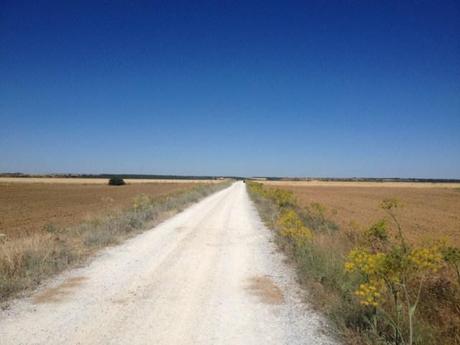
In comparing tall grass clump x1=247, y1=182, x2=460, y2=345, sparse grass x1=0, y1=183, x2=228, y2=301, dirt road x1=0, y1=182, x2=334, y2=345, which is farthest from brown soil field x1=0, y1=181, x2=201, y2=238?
tall grass clump x1=247, y1=182, x2=460, y2=345

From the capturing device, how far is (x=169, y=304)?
6719 millimetres

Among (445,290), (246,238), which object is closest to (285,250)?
(246,238)

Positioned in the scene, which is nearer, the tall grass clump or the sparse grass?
the tall grass clump

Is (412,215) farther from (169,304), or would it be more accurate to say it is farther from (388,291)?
(169,304)

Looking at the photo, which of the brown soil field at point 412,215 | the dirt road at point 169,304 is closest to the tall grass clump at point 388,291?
the dirt road at point 169,304

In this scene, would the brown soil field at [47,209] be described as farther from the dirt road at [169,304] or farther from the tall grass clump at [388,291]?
the tall grass clump at [388,291]

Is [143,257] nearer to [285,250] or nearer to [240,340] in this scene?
[285,250]

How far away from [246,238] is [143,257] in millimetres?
4845

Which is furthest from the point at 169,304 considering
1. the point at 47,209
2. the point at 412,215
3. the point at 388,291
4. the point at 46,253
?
the point at 47,209

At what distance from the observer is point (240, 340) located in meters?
5.24

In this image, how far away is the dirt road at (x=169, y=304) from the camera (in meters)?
5.37

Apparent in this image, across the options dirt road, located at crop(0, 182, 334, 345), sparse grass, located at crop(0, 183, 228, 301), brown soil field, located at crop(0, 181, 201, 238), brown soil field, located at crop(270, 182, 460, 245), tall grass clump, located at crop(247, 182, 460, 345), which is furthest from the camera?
brown soil field, located at crop(0, 181, 201, 238)

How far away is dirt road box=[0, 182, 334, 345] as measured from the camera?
17.6 ft

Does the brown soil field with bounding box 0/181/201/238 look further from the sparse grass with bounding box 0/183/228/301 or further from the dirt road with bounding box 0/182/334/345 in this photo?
the dirt road with bounding box 0/182/334/345
